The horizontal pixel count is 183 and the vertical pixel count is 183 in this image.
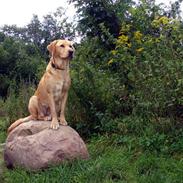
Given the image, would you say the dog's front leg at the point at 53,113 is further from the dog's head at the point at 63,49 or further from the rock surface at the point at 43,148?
the dog's head at the point at 63,49

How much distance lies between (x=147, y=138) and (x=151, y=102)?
0.62m

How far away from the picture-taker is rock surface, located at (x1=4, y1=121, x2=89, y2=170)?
6.89 meters

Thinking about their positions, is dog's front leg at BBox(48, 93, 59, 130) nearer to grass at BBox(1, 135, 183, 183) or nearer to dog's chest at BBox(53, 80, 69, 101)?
dog's chest at BBox(53, 80, 69, 101)

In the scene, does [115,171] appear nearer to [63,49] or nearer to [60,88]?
[60,88]

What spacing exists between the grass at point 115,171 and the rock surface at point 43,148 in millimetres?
139

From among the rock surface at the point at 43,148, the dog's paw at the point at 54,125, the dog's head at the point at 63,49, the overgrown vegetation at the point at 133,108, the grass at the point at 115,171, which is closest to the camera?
the grass at the point at 115,171

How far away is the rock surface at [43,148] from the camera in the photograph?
6.89 meters

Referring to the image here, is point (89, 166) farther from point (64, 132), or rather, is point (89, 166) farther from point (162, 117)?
point (162, 117)

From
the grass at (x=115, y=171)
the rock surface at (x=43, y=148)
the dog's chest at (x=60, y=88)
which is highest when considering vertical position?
the dog's chest at (x=60, y=88)

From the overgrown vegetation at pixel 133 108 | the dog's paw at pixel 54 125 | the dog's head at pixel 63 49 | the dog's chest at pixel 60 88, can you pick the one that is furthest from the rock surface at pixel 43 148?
the dog's head at pixel 63 49

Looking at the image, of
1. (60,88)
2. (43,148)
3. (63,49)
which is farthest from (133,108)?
(43,148)

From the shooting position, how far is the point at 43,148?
696 centimetres

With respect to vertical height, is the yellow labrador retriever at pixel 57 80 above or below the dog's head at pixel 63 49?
below

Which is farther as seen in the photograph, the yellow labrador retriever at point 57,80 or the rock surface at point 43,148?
the yellow labrador retriever at point 57,80
